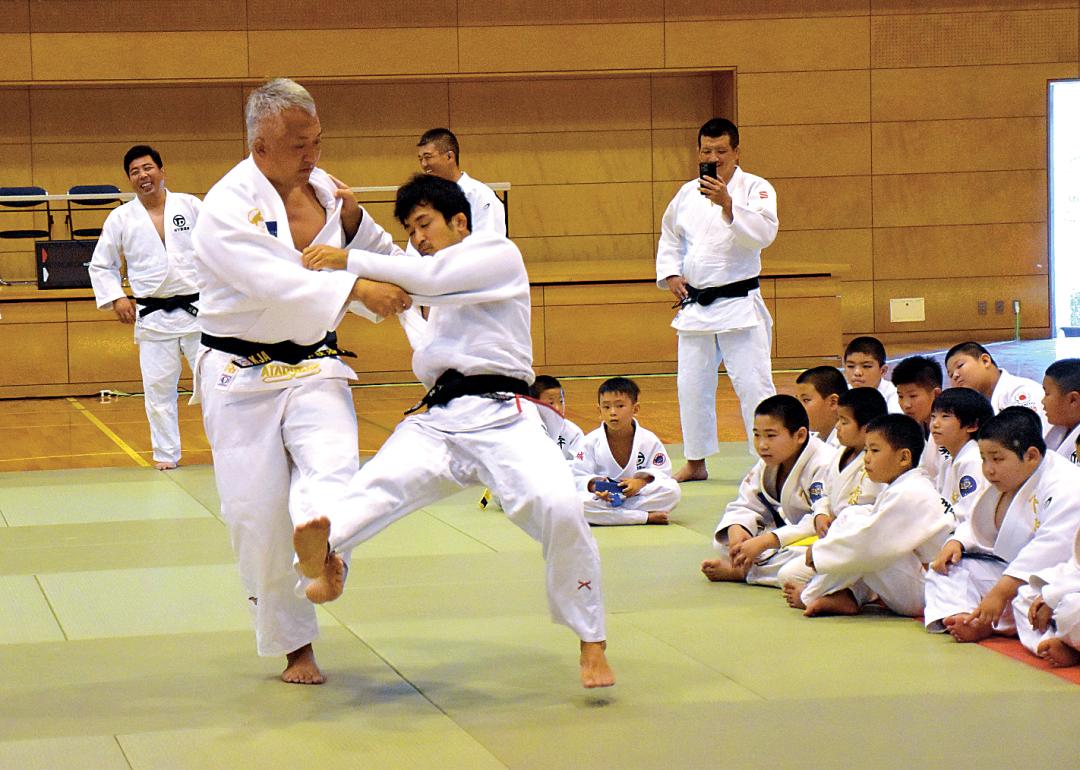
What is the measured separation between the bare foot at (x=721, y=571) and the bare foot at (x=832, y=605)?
50cm

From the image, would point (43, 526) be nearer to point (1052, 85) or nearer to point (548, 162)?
point (548, 162)

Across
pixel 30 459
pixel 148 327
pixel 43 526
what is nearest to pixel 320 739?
pixel 43 526

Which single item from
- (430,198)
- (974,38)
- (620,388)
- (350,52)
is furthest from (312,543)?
(974,38)

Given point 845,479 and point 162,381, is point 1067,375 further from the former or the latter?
point 162,381

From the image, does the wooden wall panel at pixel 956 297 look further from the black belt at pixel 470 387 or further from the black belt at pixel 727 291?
the black belt at pixel 470 387

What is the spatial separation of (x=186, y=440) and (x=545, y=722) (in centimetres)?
603

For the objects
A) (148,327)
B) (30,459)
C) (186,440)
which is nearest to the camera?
(148,327)

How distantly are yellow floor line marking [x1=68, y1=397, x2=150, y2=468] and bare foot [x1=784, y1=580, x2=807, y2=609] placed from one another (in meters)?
4.52

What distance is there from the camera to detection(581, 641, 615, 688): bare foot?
11.3 feet

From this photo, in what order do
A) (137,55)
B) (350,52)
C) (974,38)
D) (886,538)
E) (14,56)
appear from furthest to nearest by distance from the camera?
(974,38), (350,52), (137,55), (14,56), (886,538)

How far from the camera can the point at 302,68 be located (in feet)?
45.2

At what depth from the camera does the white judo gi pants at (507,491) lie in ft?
11.1

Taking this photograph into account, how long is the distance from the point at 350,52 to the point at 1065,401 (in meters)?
10.3

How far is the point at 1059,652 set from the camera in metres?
3.64
